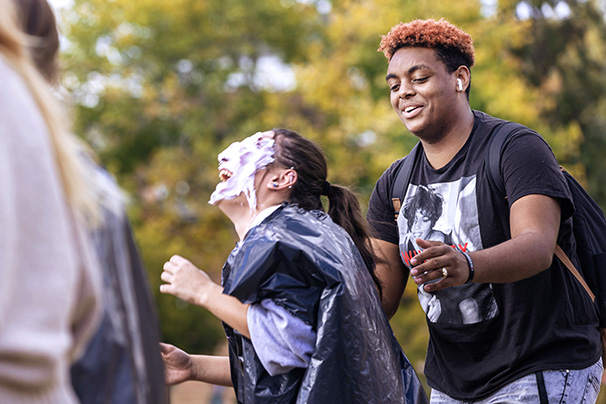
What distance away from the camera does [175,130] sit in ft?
56.5

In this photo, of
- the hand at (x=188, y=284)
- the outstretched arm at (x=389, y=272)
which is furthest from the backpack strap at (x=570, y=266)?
the hand at (x=188, y=284)

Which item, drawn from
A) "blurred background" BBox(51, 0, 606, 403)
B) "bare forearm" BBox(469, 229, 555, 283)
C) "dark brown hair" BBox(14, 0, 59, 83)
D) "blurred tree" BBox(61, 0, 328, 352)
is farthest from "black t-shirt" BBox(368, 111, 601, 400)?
"blurred tree" BBox(61, 0, 328, 352)

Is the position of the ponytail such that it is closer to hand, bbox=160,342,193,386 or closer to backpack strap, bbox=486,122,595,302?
backpack strap, bbox=486,122,595,302

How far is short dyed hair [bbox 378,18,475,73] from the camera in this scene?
363 centimetres

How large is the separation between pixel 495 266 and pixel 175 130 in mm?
14840

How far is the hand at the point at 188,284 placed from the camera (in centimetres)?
294

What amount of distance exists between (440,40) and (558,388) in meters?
1.58

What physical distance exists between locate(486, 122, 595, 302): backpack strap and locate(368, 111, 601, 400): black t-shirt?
0.03 metres

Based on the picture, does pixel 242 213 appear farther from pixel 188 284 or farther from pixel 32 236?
pixel 32 236

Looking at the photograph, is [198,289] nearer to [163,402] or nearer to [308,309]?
[308,309]

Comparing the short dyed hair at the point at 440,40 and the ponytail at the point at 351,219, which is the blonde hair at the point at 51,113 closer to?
the ponytail at the point at 351,219

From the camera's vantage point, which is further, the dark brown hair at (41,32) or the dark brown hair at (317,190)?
the dark brown hair at (317,190)

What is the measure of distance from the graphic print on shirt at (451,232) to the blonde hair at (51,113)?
2.15 meters

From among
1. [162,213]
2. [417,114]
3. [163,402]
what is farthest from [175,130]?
[163,402]
